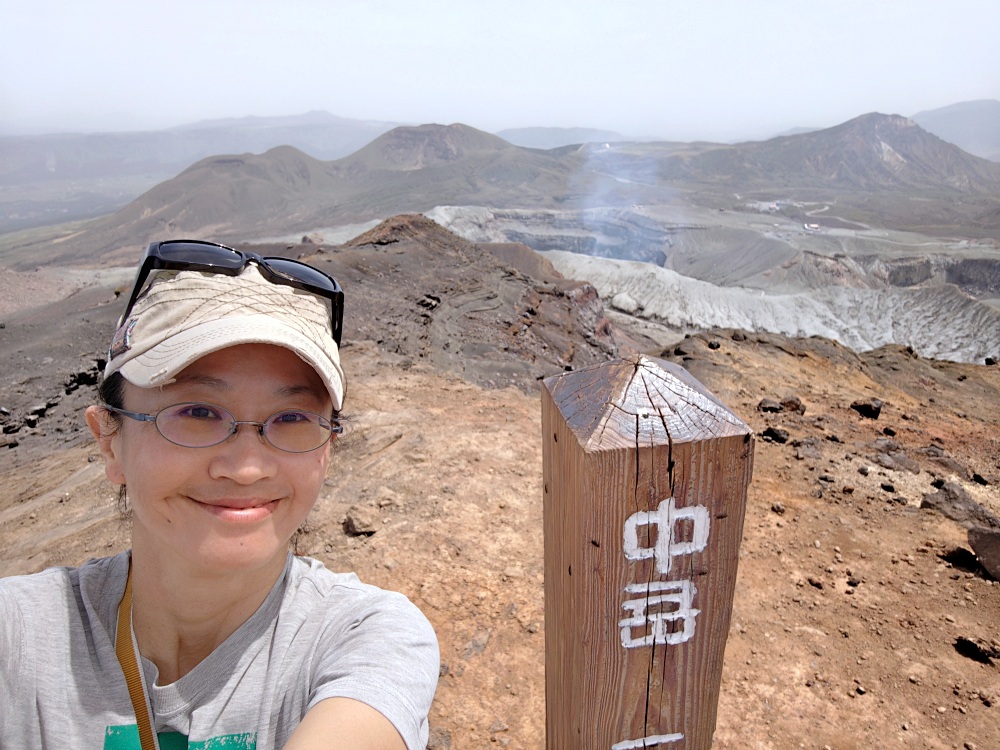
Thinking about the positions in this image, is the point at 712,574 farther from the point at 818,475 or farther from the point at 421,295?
the point at 421,295

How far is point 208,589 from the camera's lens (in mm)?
1178

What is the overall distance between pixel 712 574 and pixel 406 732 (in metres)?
0.71

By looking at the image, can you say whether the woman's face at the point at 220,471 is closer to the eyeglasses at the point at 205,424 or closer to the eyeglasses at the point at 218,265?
the eyeglasses at the point at 205,424

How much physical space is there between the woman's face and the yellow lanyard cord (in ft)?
0.42

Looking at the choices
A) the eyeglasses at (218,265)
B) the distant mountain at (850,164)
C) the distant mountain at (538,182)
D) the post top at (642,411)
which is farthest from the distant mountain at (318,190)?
the post top at (642,411)

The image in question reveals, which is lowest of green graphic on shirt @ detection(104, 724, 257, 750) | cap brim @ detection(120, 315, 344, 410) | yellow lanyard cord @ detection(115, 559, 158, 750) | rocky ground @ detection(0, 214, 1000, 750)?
rocky ground @ detection(0, 214, 1000, 750)

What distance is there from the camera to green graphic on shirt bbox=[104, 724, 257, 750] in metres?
1.10

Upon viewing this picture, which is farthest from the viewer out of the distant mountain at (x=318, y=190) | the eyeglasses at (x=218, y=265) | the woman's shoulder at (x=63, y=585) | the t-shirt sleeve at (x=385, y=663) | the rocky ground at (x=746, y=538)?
the distant mountain at (x=318, y=190)

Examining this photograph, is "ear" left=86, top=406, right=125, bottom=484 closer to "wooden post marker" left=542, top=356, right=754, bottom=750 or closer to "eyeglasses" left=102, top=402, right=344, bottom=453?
"eyeglasses" left=102, top=402, right=344, bottom=453

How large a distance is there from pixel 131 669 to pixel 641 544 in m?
0.99

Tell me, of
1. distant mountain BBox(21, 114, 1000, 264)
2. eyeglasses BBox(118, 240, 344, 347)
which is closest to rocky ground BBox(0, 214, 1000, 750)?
eyeglasses BBox(118, 240, 344, 347)

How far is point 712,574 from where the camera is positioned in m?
1.35

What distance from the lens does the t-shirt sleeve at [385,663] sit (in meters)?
1.04

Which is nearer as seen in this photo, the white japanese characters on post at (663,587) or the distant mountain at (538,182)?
the white japanese characters on post at (663,587)
